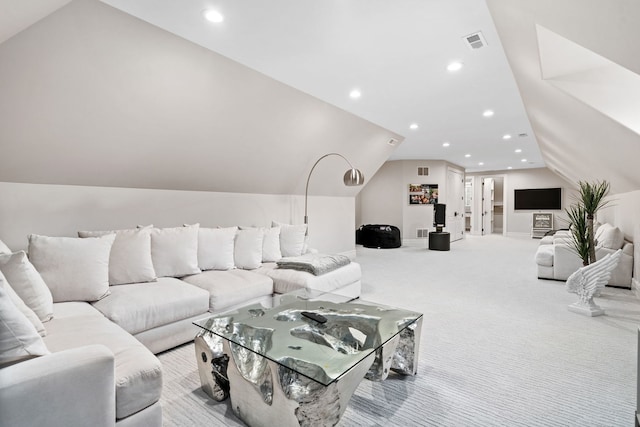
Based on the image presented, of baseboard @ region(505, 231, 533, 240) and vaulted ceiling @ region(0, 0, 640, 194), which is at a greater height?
vaulted ceiling @ region(0, 0, 640, 194)

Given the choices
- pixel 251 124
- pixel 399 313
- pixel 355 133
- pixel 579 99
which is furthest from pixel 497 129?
pixel 399 313

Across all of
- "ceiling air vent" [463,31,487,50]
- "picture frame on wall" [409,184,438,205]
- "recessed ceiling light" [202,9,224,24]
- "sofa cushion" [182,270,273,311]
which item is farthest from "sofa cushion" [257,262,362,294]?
"picture frame on wall" [409,184,438,205]

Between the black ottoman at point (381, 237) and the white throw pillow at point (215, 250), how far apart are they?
5.77m

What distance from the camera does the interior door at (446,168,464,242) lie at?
10328 mm

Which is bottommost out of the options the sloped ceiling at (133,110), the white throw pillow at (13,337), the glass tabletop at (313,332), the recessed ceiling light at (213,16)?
the glass tabletop at (313,332)

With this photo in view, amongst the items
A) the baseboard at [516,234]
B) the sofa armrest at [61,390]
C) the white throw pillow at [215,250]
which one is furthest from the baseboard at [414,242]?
the sofa armrest at [61,390]

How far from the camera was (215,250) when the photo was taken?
3.54 meters

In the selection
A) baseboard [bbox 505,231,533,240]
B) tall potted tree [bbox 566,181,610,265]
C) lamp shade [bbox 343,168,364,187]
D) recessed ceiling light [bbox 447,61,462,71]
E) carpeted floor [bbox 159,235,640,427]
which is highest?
recessed ceiling light [bbox 447,61,462,71]

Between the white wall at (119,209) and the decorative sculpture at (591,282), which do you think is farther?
the decorative sculpture at (591,282)

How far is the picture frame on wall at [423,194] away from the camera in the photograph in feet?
31.8

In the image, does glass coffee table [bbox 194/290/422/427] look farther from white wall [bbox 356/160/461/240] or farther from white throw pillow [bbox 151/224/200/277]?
white wall [bbox 356/160/461/240]

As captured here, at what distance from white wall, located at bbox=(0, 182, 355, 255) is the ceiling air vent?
138 inches

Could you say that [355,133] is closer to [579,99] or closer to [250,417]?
[579,99]

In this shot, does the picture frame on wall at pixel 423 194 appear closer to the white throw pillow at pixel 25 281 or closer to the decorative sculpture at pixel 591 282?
the decorative sculpture at pixel 591 282
